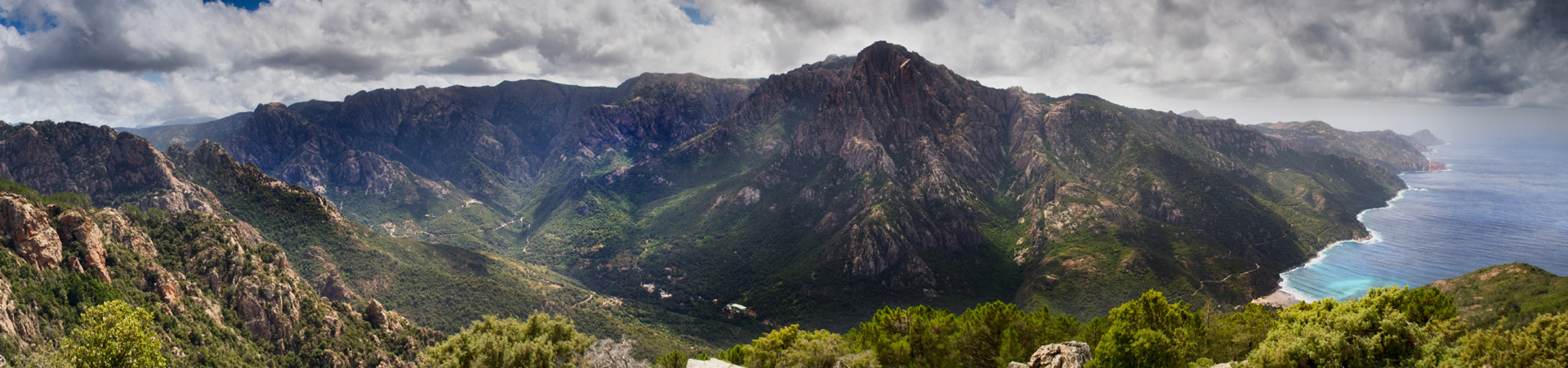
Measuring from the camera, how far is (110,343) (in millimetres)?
41938

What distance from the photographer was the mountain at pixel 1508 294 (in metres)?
85.5

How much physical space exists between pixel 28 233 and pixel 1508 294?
238 metres

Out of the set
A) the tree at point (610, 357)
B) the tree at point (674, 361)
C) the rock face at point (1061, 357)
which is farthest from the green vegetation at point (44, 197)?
the rock face at point (1061, 357)

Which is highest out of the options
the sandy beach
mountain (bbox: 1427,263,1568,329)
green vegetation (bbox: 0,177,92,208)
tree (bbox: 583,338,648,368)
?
green vegetation (bbox: 0,177,92,208)

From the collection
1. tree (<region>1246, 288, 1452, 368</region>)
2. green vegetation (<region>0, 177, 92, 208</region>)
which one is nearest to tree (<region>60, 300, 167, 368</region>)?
tree (<region>1246, 288, 1452, 368</region>)

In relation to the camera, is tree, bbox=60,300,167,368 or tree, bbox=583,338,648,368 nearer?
tree, bbox=60,300,167,368

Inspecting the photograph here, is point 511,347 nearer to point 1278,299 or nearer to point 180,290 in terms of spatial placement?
point 180,290

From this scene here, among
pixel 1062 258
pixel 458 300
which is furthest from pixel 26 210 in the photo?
pixel 1062 258

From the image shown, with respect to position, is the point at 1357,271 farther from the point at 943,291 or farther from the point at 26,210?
the point at 26,210

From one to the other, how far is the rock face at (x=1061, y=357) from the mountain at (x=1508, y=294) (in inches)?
2904

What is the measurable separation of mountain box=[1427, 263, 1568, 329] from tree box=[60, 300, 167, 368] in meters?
148

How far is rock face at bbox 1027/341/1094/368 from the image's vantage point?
162 ft

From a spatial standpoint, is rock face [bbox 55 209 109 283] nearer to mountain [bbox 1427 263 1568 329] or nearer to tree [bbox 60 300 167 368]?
tree [bbox 60 300 167 368]

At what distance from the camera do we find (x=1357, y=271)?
627 ft
